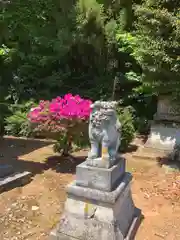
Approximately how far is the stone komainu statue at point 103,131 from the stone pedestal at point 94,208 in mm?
179

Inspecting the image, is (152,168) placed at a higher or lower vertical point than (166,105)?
lower

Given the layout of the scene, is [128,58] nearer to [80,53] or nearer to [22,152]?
[80,53]

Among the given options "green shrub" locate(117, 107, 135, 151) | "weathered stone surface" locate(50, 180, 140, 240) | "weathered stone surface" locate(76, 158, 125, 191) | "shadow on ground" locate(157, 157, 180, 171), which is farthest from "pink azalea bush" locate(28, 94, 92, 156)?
"weathered stone surface" locate(50, 180, 140, 240)

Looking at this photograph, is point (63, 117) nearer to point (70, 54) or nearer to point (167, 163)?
point (167, 163)

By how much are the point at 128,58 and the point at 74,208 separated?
311 inches

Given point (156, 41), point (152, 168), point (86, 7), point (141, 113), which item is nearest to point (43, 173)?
point (152, 168)

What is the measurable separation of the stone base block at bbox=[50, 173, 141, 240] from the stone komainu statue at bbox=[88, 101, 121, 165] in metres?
0.45

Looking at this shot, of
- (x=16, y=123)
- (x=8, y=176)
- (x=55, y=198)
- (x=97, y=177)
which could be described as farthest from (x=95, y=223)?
(x=16, y=123)

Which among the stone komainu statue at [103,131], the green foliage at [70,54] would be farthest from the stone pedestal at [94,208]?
the green foliage at [70,54]

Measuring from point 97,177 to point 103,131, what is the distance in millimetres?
564

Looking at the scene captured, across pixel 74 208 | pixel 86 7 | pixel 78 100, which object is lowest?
pixel 74 208

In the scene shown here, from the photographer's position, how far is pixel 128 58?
35.6 feet

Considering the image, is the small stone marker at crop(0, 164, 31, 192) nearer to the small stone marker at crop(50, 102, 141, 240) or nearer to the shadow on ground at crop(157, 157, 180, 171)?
the small stone marker at crop(50, 102, 141, 240)

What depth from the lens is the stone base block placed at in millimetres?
3629
